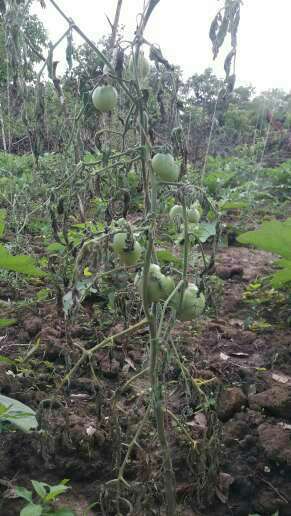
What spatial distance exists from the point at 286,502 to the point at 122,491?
0.51 m

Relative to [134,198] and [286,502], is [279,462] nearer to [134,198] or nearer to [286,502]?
[286,502]

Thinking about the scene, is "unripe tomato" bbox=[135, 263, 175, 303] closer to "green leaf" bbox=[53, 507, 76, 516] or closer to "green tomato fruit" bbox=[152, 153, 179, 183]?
"green tomato fruit" bbox=[152, 153, 179, 183]

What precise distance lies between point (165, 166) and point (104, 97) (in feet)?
0.80

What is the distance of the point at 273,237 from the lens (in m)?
2.48

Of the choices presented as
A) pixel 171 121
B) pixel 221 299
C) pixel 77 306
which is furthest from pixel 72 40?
pixel 221 299

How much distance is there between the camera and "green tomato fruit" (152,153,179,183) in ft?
4.22

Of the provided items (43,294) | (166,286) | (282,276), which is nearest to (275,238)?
(282,276)

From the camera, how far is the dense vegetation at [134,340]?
1318 mm

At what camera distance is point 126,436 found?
5.49 feet

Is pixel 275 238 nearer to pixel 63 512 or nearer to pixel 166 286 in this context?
pixel 166 286

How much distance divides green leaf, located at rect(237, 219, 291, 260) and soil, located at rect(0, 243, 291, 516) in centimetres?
43

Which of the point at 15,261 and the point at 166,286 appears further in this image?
the point at 15,261

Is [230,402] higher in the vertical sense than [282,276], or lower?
lower

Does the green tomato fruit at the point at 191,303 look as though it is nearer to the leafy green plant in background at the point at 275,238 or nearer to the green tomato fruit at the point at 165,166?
the green tomato fruit at the point at 165,166
